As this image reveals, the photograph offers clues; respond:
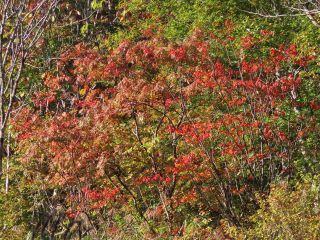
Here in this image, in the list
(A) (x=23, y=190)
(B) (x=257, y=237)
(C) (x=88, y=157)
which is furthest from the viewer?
(A) (x=23, y=190)

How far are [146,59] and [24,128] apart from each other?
3.12 m

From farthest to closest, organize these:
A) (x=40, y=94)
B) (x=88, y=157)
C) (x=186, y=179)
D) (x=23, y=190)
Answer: (x=40, y=94), (x=23, y=190), (x=186, y=179), (x=88, y=157)

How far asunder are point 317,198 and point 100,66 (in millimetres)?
5184

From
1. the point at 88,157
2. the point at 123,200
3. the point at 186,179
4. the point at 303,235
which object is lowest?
the point at 123,200

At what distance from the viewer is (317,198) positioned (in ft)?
26.8

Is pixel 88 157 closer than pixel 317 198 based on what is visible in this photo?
No

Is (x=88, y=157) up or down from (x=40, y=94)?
up

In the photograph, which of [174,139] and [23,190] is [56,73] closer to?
[23,190]

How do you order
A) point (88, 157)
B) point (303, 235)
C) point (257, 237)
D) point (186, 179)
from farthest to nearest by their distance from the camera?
point (186, 179) < point (88, 157) < point (257, 237) < point (303, 235)

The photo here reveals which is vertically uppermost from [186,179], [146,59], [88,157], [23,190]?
[146,59]

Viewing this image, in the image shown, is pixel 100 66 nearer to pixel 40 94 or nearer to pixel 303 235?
pixel 40 94

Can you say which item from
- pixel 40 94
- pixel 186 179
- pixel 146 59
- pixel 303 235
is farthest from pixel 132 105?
pixel 40 94

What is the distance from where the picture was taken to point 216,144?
10.8m

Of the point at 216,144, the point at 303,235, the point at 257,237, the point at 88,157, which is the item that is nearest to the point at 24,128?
the point at 88,157
